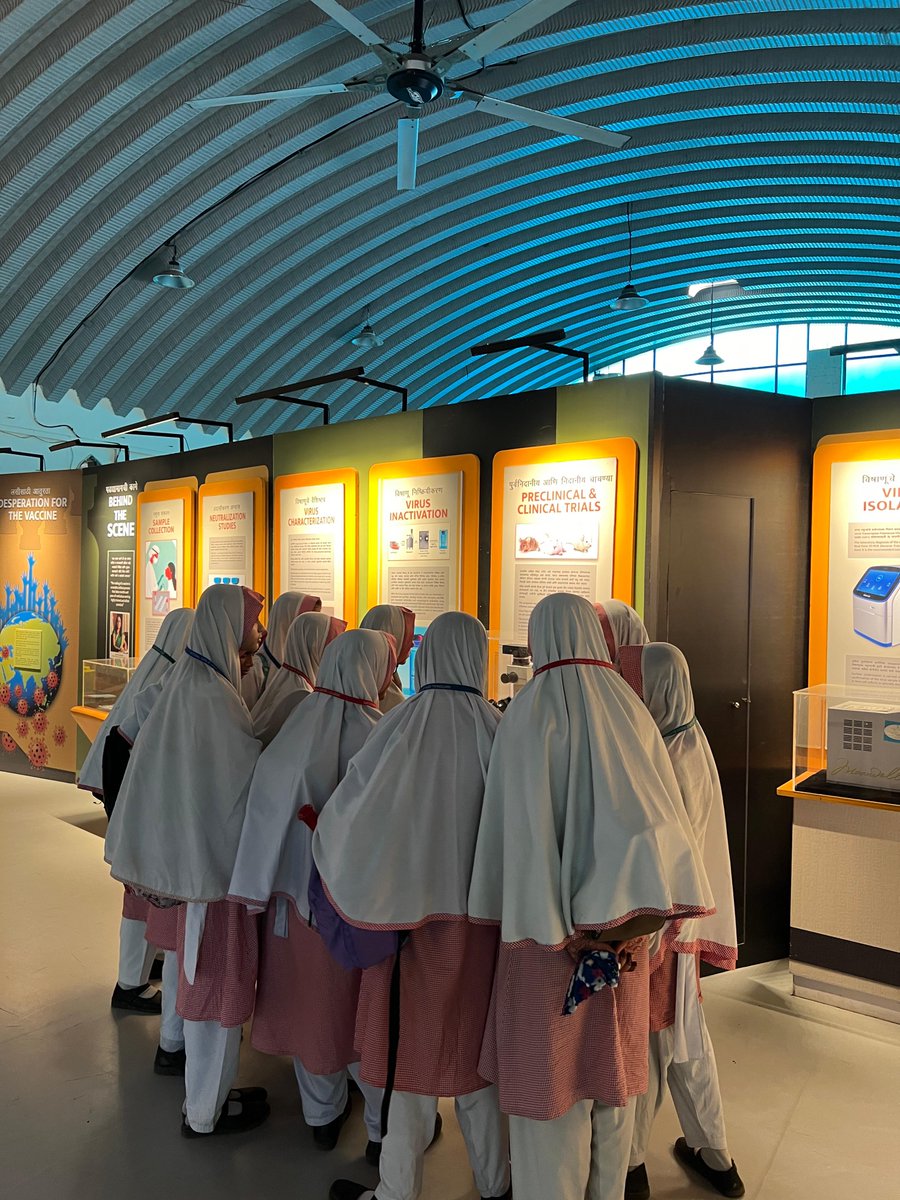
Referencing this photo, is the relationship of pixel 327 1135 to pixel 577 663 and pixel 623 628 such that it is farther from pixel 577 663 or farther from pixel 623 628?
pixel 623 628

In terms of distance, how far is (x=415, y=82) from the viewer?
461 cm

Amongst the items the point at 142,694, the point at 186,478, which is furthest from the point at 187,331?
the point at 142,694

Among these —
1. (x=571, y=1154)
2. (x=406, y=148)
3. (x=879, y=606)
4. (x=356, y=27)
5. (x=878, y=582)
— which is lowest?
(x=571, y=1154)

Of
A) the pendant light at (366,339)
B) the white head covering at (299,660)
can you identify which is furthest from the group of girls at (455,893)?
the pendant light at (366,339)

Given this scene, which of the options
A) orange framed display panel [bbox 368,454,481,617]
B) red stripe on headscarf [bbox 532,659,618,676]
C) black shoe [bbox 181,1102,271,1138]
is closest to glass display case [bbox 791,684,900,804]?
orange framed display panel [bbox 368,454,481,617]

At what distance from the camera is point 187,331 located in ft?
35.7

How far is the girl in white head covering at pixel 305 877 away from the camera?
9.21 ft

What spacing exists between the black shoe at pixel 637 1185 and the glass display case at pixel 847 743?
1.90m

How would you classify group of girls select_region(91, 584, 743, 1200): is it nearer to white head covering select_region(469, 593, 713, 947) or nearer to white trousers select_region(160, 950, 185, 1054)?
white head covering select_region(469, 593, 713, 947)

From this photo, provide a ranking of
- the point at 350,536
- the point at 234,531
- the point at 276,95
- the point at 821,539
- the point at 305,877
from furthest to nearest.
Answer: the point at 234,531 < the point at 350,536 < the point at 276,95 < the point at 821,539 < the point at 305,877

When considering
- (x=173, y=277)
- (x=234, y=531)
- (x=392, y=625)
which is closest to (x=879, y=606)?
(x=392, y=625)

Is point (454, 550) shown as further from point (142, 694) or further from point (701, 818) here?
point (701, 818)

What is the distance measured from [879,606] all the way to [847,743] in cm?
79

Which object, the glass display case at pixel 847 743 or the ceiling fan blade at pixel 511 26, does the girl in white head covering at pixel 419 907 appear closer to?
the glass display case at pixel 847 743
